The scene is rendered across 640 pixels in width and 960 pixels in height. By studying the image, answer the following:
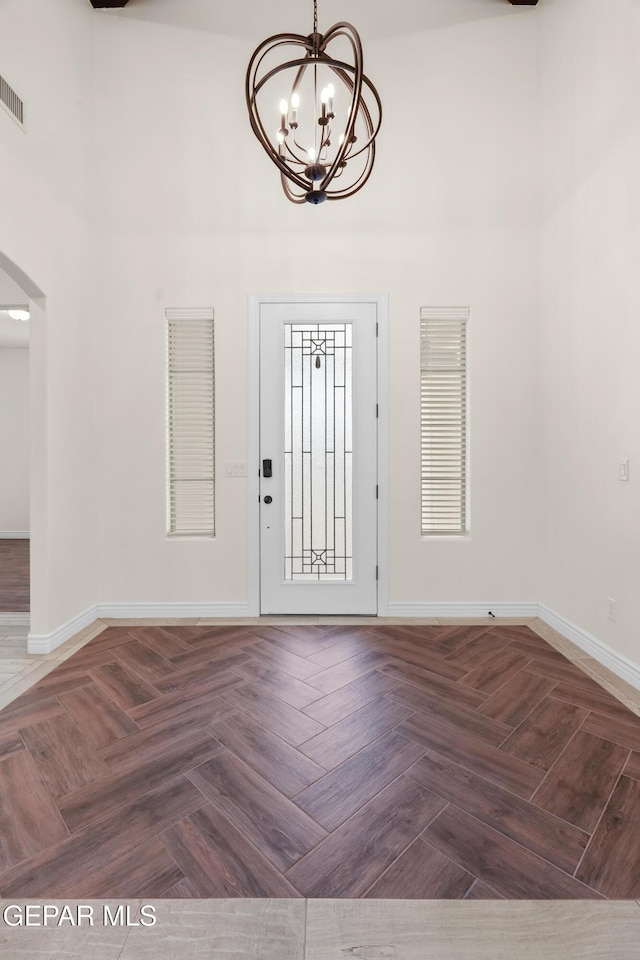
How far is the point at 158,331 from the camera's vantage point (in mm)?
3605

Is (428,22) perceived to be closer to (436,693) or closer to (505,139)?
(505,139)

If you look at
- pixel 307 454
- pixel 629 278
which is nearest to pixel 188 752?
pixel 307 454

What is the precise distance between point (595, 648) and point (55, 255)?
443 centimetres

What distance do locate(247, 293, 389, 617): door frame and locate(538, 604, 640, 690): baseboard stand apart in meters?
1.24

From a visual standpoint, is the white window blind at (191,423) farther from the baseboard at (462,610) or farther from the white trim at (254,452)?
the baseboard at (462,610)

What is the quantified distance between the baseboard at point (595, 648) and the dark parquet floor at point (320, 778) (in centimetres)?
22

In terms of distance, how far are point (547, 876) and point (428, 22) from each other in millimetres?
5225

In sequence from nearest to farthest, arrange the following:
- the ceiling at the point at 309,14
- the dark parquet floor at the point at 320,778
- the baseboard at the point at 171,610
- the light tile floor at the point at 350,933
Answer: the light tile floor at the point at 350,933, the dark parquet floor at the point at 320,778, the ceiling at the point at 309,14, the baseboard at the point at 171,610

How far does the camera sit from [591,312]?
2.98m

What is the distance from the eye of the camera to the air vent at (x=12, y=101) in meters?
2.56

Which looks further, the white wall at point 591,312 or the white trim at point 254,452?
the white trim at point 254,452

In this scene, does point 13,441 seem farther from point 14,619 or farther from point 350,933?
point 350,933

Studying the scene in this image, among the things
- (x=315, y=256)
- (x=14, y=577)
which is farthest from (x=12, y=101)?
(x=14, y=577)

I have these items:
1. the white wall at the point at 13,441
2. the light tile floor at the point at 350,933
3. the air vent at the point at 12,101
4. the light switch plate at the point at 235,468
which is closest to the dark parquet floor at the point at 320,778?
the light tile floor at the point at 350,933
